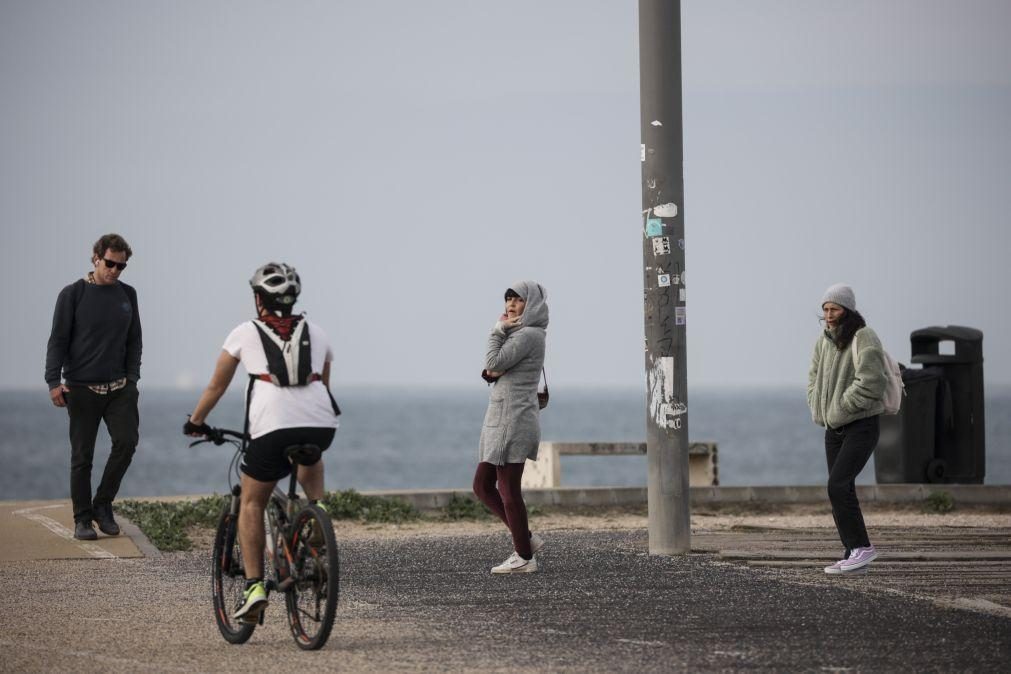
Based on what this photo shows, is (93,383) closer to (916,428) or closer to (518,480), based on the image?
(518,480)

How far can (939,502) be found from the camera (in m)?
16.5

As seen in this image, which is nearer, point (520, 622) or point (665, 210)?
point (520, 622)

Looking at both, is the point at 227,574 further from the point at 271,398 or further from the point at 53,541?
the point at 53,541

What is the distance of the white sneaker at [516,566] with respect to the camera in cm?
1061

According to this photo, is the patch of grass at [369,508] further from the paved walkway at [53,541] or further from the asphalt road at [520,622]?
the asphalt road at [520,622]

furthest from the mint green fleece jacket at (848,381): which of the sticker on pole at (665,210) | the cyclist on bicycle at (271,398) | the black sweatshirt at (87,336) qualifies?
the black sweatshirt at (87,336)

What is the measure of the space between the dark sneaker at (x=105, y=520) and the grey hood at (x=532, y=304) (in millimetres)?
3979

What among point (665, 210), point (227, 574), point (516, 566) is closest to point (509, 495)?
point (516, 566)

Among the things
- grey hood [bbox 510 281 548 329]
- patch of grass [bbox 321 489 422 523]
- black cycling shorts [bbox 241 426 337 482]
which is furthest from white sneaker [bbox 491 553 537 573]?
patch of grass [bbox 321 489 422 523]

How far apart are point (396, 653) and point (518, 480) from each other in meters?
3.06

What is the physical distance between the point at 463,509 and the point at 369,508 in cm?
92

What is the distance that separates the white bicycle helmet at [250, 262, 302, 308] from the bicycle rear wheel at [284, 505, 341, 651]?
97 centimetres

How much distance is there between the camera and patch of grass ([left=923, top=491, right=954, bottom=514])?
16.4 m

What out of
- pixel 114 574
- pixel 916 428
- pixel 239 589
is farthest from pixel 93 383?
pixel 916 428
